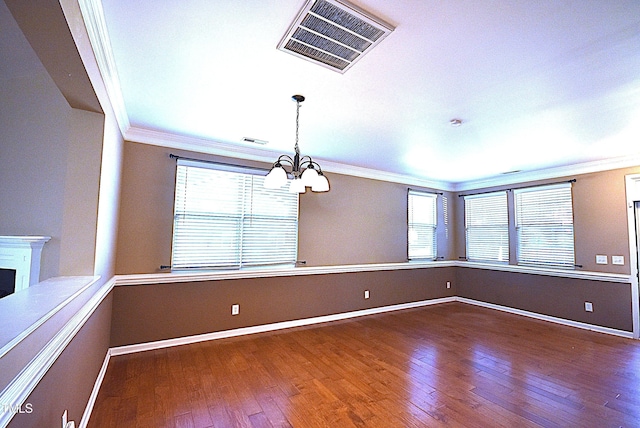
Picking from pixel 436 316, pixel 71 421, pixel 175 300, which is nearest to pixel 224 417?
pixel 71 421

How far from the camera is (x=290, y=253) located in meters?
4.52

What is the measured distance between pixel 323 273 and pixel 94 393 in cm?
307

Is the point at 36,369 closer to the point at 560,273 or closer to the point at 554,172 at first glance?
the point at 560,273

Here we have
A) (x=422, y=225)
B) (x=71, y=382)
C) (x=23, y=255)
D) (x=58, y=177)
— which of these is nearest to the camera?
(x=71, y=382)

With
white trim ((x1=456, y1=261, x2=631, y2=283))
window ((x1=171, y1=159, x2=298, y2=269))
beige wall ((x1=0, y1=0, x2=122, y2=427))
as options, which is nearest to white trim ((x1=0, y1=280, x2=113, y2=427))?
beige wall ((x1=0, y1=0, x2=122, y2=427))

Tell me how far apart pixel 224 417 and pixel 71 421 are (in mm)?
967

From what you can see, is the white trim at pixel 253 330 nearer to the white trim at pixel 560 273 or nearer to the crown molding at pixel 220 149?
the white trim at pixel 560 273

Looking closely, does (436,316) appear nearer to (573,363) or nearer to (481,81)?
(573,363)

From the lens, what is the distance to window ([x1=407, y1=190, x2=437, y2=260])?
5.90 m

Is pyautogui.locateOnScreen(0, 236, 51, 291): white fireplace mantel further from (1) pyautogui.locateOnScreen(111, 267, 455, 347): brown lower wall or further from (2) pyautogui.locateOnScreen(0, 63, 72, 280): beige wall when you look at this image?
(1) pyautogui.locateOnScreen(111, 267, 455, 347): brown lower wall

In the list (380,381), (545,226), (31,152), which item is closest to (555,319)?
(545,226)

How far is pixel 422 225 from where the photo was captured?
19.8 ft


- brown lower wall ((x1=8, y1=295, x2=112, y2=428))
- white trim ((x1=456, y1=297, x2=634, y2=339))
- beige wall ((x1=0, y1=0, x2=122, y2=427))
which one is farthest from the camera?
white trim ((x1=456, y1=297, x2=634, y2=339))

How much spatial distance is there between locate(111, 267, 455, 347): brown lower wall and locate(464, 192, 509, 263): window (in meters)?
1.54
